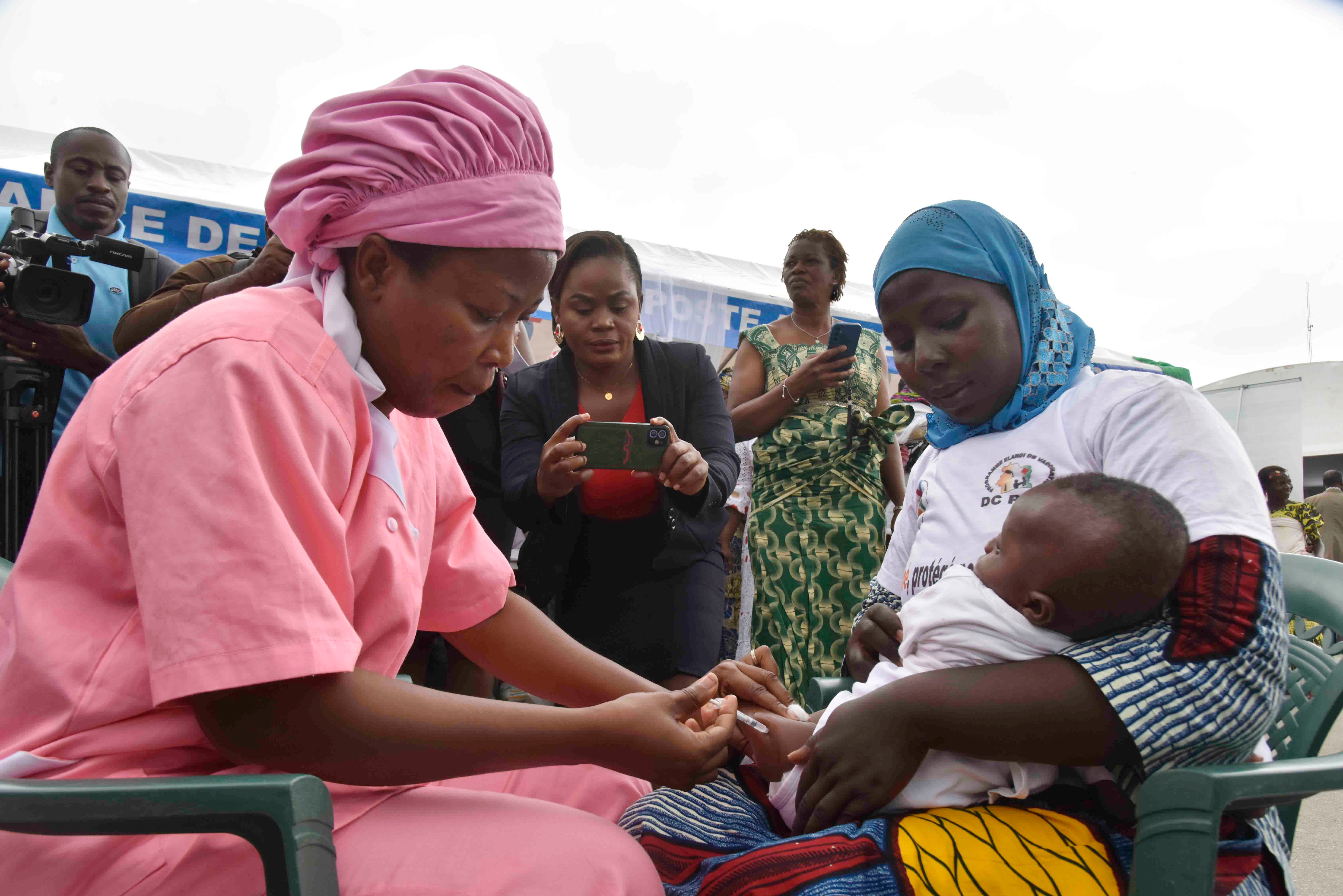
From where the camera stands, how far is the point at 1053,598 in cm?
131

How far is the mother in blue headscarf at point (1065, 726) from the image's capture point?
1.15 m

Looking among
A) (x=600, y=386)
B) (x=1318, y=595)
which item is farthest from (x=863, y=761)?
(x=600, y=386)

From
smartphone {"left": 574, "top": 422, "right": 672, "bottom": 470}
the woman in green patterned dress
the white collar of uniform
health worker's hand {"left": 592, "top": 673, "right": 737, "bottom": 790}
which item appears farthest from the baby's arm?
the woman in green patterned dress

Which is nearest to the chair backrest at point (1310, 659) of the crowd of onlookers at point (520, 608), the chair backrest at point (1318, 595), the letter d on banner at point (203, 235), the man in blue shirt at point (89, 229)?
the chair backrest at point (1318, 595)

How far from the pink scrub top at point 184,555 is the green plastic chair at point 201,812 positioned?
0.10m

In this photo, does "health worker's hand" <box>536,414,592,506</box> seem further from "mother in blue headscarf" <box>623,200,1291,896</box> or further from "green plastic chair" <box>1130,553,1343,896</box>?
"green plastic chair" <box>1130,553,1343,896</box>

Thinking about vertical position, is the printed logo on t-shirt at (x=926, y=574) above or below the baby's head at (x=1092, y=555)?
below

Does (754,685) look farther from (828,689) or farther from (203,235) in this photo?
(203,235)

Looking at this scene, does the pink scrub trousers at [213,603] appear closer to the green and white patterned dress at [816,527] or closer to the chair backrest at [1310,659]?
the chair backrest at [1310,659]

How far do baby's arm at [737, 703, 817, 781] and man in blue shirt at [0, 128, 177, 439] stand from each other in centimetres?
314

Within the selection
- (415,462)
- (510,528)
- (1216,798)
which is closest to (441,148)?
(415,462)

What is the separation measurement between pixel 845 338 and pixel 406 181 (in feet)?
8.25

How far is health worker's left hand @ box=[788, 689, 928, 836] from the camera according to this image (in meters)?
1.26

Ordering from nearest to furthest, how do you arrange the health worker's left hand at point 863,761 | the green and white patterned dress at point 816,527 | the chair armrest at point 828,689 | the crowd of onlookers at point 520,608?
1. the crowd of onlookers at point 520,608
2. the health worker's left hand at point 863,761
3. the chair armrest at point 828,689
4. the green and white patterned dress at point 816,527
